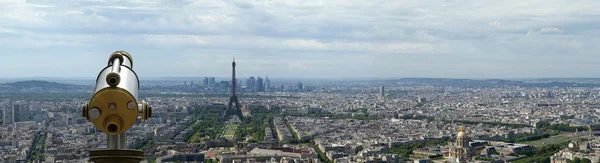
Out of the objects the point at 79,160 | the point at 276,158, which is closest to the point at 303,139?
the point at 276,158

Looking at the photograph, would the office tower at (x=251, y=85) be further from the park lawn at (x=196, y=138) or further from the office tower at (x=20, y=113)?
the park lawn at (x=196, y=138)

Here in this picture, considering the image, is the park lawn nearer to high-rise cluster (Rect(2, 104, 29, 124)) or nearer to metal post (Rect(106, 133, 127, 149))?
high-rise cluster (Rect(2, 104, 29, 124))

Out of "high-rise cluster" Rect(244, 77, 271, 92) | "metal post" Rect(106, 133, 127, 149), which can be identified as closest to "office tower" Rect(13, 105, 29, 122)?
"metal post" Rect(106, 133, 127, 149)

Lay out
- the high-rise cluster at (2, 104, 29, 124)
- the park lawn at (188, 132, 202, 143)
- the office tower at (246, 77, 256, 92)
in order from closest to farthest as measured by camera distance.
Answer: the park lawn at (188, 132, 202, 143) → the high-rise cluster at (2, 104, 29, 124) → the office tower at (246, 77, 256, 92)

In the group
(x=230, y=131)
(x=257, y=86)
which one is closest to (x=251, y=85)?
(x=257, y=86)

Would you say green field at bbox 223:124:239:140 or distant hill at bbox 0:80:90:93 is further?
distant hill at bbox 0:80:90:93

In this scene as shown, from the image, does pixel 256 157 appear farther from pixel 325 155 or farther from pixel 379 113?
pixel 379 113

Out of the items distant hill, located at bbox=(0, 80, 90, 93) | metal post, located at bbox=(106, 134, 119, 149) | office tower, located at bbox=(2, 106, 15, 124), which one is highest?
metal post, located at bbox=(106, 134, 119, 149)

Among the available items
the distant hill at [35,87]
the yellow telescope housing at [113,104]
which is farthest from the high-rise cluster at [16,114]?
the yellow telescope housing at [113,104]
